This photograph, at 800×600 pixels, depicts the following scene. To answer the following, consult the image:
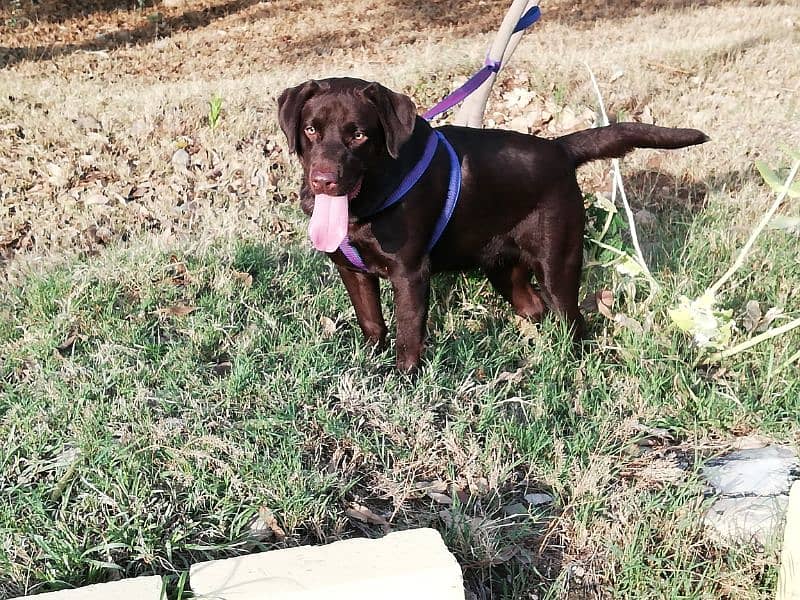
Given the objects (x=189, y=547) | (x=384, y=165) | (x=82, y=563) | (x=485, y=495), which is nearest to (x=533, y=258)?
(x=384, y=165)

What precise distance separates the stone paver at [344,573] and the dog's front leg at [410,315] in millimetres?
1300

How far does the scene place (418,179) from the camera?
305cm

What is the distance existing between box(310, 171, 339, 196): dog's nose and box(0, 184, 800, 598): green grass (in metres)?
0.64

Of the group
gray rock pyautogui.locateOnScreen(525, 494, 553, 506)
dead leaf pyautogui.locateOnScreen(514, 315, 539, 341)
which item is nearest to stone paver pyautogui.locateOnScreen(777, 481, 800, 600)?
gray rock pyautogui.locateOnScreen(525, 494, 553, 506)

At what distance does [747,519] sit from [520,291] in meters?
1.57

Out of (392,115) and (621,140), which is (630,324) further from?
(392,115)

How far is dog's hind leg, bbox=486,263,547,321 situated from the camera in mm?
3748

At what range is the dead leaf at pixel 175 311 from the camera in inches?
135

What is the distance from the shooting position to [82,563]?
2.14 metres

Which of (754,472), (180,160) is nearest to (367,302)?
(754,472)

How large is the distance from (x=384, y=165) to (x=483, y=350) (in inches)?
36.6

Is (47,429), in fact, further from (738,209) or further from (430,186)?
(738,209)

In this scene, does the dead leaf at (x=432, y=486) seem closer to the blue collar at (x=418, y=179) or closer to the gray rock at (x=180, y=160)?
the blue collar at (x=418, y=179)

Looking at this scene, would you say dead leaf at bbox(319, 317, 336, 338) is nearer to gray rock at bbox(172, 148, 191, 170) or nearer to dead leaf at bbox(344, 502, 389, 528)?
dead leaf at bbox(344, 502, 389, 528)
